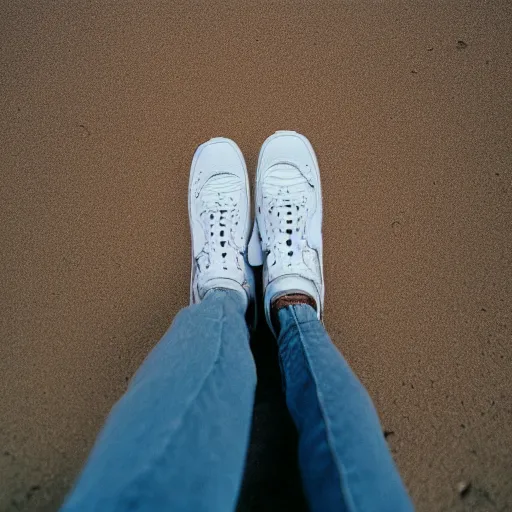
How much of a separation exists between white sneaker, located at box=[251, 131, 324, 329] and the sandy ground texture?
4cm

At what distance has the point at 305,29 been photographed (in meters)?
0.96

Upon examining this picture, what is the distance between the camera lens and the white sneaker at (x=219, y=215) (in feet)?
2.63

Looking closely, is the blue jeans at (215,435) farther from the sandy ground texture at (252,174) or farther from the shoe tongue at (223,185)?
the shoe tongue at (223,185)

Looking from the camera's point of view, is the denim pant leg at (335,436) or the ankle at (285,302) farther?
the ankle at (285,302)

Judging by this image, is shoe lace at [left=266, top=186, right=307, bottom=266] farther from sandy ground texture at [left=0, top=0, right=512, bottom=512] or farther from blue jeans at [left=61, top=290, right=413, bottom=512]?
blue jeans at [left=61, top=290, right=413, bottom=512]

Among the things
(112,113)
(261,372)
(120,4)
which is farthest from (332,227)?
(120,4)

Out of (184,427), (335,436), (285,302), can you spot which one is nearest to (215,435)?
(184,427)

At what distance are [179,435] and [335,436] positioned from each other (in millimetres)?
175

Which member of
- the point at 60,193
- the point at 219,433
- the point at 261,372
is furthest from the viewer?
the point at 60,193

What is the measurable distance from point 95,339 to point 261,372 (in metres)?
0.33

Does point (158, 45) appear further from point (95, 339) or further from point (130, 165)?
point (95, 339)

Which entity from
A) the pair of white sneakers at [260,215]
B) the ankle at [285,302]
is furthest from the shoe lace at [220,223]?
the ankle at [285,302]

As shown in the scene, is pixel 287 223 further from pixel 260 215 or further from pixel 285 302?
pixel 285 302

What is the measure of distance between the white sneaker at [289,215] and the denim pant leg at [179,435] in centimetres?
25
